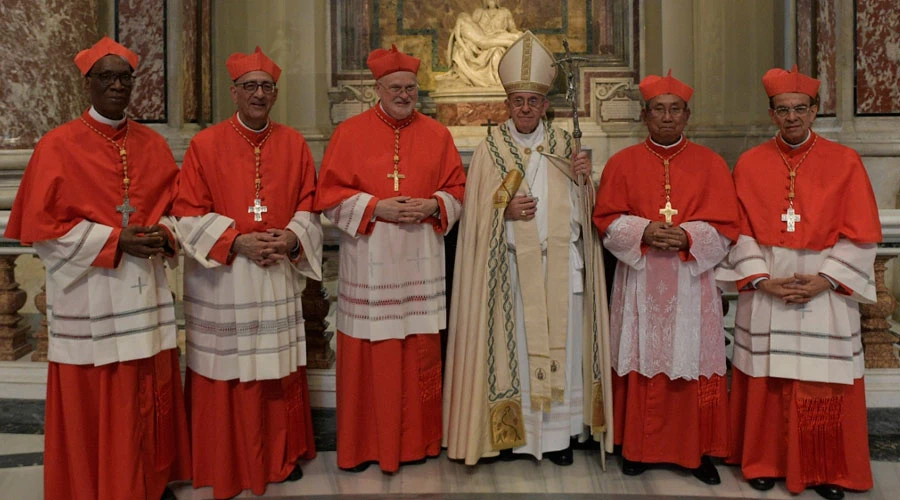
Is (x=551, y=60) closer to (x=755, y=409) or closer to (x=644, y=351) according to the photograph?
(x=644, y=351)

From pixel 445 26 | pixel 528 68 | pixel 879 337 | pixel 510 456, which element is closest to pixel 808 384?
pixel 879 337

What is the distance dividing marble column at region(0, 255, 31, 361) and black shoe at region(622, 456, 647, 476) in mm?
3432

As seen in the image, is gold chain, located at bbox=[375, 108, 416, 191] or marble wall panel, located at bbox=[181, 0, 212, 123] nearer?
gold chain, located at bbox=[375, 108, 416, 191]

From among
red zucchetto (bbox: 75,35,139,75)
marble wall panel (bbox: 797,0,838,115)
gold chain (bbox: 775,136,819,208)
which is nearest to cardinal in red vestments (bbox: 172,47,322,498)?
red zucchetto (bbox: 75,35,139,75)

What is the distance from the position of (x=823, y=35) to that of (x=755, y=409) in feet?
12.5

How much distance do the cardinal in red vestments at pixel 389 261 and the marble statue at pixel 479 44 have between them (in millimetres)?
5004

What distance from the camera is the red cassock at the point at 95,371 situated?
350 centimetres

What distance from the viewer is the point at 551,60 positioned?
407 centimetres

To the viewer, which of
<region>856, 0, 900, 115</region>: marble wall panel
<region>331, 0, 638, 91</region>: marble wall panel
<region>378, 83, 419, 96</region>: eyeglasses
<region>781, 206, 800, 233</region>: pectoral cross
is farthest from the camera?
<region>331, 0, 638, 91</region>: marble wall panel

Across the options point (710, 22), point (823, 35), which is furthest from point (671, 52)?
point (823, 35)

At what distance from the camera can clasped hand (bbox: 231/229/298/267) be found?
3.70m

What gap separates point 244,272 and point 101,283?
1.92ft

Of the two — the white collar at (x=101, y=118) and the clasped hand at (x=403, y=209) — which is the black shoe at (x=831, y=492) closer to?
the clasped hand at (x=403, y=209)

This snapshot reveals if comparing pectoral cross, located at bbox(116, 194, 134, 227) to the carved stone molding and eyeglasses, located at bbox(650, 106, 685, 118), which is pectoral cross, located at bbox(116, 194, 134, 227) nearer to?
the carved stone molding
